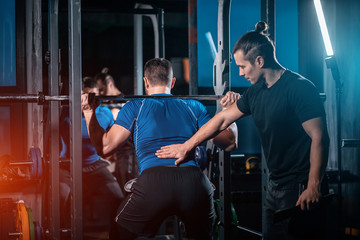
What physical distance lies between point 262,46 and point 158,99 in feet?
2.21

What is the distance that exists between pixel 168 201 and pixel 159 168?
0.18 meters

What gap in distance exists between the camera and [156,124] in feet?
8.04

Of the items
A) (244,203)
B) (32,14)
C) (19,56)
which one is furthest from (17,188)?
(244,203)

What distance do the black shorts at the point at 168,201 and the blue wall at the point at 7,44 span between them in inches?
85.4

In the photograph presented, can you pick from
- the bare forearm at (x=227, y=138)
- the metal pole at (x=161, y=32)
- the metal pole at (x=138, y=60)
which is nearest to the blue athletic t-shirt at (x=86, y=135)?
the metal pole at (x=138, y=60)

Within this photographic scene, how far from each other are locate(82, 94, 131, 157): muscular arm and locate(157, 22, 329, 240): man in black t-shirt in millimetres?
A: 276

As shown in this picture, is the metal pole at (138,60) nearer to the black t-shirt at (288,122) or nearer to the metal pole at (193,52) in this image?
the metal pole at (193,52)

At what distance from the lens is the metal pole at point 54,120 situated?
9.13ft

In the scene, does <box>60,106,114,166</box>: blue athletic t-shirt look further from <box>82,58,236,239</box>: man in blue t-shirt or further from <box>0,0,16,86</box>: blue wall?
<box>82,58,236,239</box>: man in blue t-shirt

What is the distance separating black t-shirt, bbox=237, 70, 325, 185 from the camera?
83.0 inches

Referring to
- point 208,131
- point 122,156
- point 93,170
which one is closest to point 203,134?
point 208,131

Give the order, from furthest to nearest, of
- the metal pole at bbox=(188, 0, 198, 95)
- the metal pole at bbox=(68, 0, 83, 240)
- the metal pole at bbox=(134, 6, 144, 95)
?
the metal pole at bbox=(134, 6, 144, 95) → the metal pole at bbox=(188, 0, 198, 95) → the metal pole at bbox=(68, 0, 83, 240)

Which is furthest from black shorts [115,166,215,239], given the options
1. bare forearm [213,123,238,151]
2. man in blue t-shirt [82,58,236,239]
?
bare forearm [213,123,238,151]

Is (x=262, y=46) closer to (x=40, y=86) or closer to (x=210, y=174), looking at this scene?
(x=210, y=174)
